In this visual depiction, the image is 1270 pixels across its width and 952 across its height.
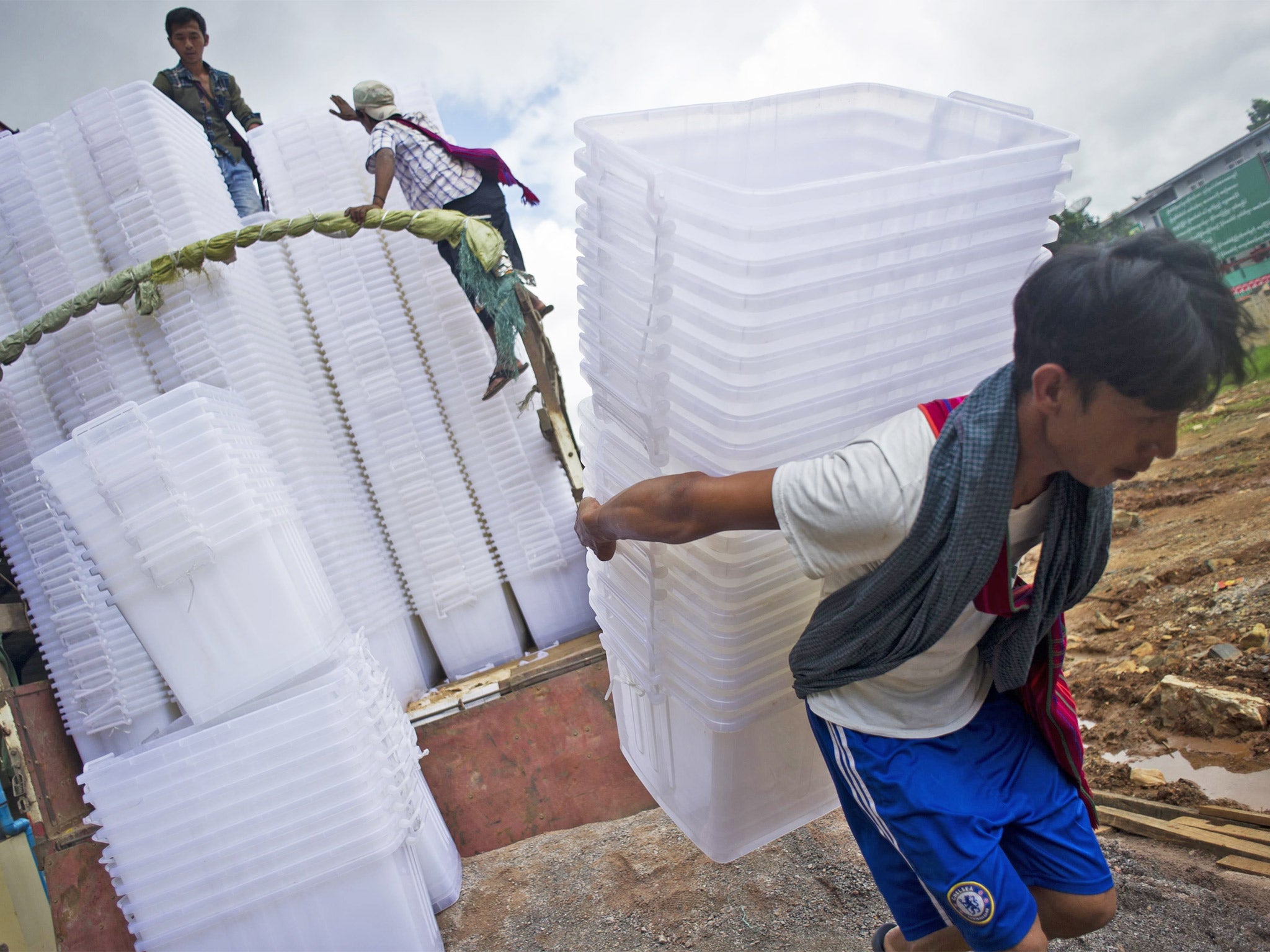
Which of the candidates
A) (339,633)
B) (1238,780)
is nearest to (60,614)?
(339,633)

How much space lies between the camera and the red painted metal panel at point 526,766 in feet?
9.27

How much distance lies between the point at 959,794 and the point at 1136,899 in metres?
0.96

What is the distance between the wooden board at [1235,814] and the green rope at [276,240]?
8.30 feet

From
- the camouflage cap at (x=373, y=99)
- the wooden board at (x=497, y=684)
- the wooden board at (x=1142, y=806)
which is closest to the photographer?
the wooden board at (x=1142, y=806)

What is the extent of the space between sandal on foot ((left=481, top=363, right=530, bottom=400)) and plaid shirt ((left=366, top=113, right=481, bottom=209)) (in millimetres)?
683

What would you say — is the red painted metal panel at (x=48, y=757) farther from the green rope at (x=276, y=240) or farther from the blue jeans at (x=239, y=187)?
the blue jeans at (x=239, y=187)

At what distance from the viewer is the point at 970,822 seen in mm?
1240

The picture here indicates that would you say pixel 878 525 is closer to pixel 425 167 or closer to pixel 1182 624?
pixel 425 167

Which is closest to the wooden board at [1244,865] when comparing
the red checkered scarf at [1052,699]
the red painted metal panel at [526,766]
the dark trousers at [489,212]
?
the red checkered scarf at [1052,699]

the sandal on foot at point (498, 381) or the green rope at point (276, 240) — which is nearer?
the green rope at point (276, 240)

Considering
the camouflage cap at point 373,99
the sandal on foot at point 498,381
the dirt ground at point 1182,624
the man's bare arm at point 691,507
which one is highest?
the camouflage cap at point 373,99

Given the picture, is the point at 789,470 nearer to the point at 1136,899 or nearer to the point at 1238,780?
the point at 1136,899

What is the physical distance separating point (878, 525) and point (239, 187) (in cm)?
361

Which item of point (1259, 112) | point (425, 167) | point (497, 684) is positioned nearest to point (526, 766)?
point (497, 684)
